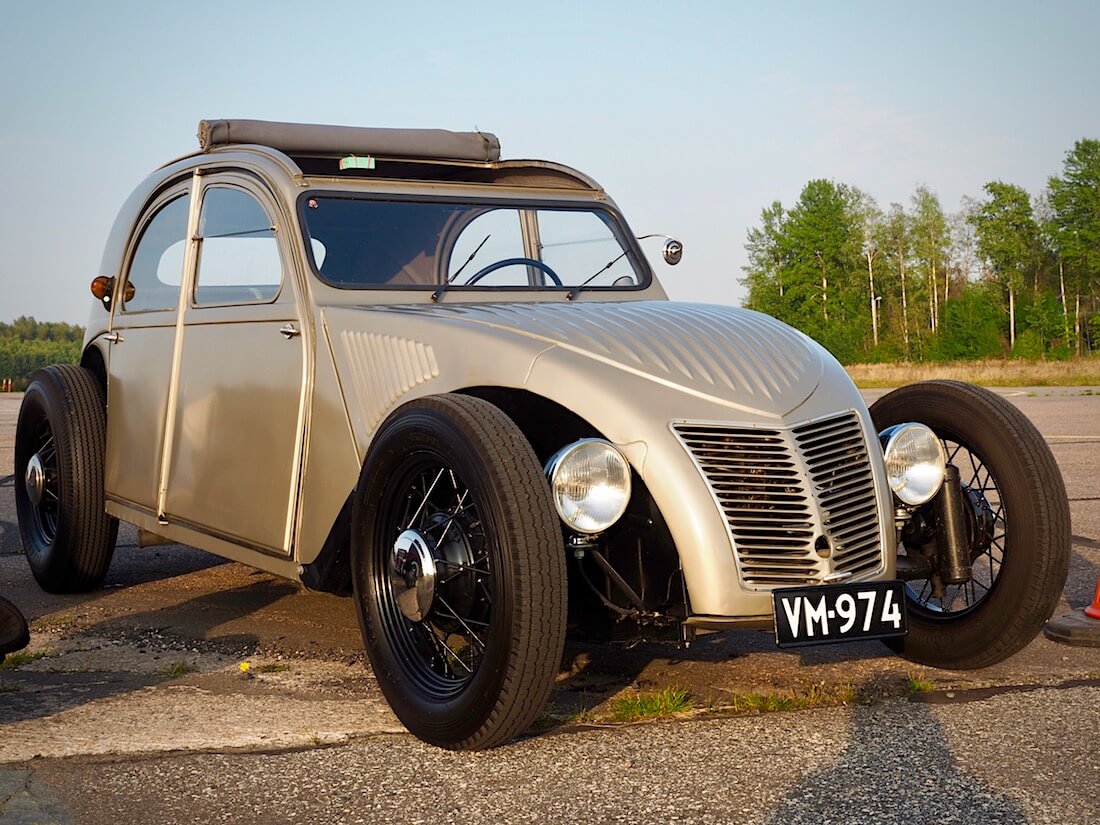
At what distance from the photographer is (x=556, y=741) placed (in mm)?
3893

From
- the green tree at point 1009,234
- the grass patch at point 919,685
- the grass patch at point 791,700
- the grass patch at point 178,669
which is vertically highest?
the green tree at point 1009,234

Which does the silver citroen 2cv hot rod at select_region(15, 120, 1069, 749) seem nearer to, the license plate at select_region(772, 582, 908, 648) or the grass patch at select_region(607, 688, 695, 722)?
the license plate at select_region(772, 582, 908, 648)

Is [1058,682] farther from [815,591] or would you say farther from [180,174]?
[180,174]

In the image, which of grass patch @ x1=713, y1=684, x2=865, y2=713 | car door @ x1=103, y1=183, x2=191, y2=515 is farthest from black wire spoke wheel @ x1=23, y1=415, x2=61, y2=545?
grass patch @ x1=713, y1=684, x2=865, y2=713

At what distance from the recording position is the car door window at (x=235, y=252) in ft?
17.7

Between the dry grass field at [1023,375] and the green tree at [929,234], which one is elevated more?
the green tree at [929,234]

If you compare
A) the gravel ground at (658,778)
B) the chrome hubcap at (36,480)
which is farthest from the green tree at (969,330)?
the gravel ground at (658,778)

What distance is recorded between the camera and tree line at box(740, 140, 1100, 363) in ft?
269

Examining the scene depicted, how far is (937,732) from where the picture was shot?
13.0 ft

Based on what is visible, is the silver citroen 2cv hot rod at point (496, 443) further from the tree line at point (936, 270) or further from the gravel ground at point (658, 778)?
the tree line at point (936, 270)

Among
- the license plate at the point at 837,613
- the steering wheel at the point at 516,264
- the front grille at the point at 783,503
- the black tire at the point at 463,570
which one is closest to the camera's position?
the black tire at the point at 463,570

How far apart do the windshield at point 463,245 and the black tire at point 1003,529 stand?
1681mm

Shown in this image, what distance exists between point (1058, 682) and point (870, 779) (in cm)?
142

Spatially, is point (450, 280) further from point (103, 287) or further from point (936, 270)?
point (936, 270)
